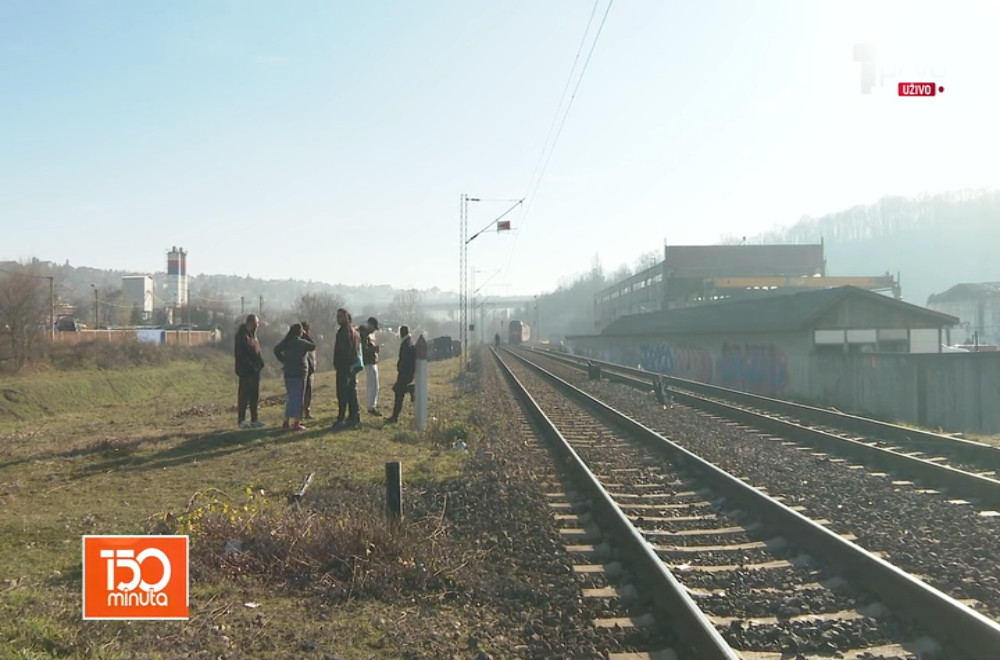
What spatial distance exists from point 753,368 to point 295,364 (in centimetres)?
2646

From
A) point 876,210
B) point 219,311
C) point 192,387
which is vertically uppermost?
point 876,210

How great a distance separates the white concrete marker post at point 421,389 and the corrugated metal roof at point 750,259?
218 feet

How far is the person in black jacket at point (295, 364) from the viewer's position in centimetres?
1238

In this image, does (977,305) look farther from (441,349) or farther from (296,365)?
(296,365)

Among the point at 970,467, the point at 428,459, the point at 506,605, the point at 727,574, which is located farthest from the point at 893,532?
the point at 428,459

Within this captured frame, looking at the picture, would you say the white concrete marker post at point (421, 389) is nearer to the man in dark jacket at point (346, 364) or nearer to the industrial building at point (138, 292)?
the man in dark jacket at point (346, 364)

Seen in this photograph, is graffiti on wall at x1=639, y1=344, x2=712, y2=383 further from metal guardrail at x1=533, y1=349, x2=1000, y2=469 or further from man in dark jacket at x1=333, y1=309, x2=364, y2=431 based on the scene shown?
man in dark jacket at x1=333, y1=309, x2=364, y2=431

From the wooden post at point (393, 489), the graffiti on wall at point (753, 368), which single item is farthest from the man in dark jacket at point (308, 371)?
the graffiti on wall at point (753, 368)

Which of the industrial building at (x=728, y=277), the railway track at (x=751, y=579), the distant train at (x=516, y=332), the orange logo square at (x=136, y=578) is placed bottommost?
the railway track at (x=751, y=579)

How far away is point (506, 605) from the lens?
16.6ft

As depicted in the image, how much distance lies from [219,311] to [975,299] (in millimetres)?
72214

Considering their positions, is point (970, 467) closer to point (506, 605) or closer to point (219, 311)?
point (506, 605)

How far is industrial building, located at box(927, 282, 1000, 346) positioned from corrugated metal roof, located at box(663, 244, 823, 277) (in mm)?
11745

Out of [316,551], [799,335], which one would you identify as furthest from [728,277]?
[316,551]
